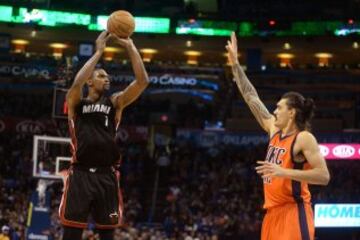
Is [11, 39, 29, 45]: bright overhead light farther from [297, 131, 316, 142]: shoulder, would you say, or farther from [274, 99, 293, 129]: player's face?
[297, 131, 316, 142]: shoulder

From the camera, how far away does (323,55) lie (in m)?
32.6

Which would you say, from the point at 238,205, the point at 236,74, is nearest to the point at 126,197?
the point at 238,205

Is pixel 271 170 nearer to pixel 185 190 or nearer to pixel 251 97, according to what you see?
pixel 251 97

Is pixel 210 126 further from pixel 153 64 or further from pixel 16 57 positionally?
pixel 16 57

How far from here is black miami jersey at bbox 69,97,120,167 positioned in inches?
215

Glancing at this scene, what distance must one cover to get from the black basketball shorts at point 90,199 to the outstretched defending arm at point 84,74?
0.51 m

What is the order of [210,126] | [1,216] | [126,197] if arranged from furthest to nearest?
[210,126] < [126,197] < [1,216]

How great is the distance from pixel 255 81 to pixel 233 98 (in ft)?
4.34

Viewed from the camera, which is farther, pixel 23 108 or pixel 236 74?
pixel 23 108

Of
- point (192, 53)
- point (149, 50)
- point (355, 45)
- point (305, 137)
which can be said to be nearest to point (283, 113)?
point (305, 137)

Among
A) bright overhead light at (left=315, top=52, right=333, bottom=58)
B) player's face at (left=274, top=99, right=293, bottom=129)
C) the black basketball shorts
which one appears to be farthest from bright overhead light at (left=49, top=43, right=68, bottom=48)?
player's face at (left=274, top=99, right=293, bottom=129)

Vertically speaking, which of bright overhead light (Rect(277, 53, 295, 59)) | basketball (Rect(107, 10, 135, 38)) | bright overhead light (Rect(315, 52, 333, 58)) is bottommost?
basketball (Rect(107, 10, 135, 38))

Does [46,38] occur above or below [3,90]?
above

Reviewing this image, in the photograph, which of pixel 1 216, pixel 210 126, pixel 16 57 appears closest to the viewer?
pixel 1 216
